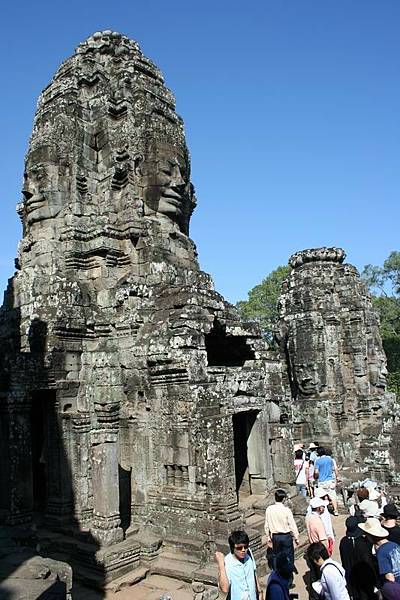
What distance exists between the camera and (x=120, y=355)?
9781 mm

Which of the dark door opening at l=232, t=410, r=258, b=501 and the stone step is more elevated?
the dark door opening at l=232, t=410, r=258, b=501

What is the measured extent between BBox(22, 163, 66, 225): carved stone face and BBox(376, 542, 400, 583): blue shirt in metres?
9.35

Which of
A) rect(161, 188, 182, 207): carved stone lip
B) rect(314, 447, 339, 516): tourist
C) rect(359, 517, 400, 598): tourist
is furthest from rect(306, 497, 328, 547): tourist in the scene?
rect(161, 188, 182, 207): carved stone lip

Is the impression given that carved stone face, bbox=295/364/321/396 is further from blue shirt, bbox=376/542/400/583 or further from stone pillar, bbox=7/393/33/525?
blue shirt, bbox=376/542/400/583

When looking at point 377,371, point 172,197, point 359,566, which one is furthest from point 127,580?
point 377,371

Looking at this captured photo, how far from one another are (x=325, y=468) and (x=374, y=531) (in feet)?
18.9

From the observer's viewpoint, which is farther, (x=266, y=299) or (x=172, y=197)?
(x=266, y=299)

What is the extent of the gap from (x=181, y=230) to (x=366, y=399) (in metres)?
6.69

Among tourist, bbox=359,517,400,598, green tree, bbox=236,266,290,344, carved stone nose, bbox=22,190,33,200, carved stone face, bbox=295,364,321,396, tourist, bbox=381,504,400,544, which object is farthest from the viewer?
green tree, bbox=236,266,290,344

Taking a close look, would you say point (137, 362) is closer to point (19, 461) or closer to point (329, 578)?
point (19, 461)

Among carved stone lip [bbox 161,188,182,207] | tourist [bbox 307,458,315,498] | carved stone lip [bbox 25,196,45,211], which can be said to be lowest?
tourist [bbox 307,458,315,498]

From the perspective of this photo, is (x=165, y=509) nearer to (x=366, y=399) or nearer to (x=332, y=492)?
(x=332, y=492)

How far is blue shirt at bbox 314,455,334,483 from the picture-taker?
34.1ft

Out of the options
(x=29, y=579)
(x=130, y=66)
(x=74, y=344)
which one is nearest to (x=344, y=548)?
(x=29, y=579)
